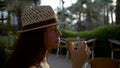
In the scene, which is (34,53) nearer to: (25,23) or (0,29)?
(25,23)

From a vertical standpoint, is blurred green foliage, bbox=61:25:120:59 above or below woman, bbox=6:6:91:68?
below

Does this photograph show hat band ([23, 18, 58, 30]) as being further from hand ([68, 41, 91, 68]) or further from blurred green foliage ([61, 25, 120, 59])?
blurred green foliage ([61, 25, 120, 59])

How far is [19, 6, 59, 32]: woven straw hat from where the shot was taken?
147cm

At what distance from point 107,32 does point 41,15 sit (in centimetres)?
1004

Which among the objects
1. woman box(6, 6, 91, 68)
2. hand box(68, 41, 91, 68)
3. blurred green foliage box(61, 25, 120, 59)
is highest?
woman box(6, 6, 91, 68)

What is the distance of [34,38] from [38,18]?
100 mm

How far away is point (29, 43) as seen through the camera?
1.47m

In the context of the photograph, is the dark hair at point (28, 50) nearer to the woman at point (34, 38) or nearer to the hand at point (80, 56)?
the woman at point (34, 38)

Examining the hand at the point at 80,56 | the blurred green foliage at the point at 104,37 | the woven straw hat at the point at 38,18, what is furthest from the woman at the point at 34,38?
the blurred green foliage at the point at 104,37

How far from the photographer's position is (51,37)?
1.55 meters

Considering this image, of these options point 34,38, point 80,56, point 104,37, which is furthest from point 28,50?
point 104,37

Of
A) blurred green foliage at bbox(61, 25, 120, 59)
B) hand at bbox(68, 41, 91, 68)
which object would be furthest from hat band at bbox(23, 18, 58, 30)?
blurred green foliage at bbox(61, 25, 120, 59)

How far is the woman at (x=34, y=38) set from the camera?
1.45 metres

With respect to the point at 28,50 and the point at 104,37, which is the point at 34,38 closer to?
the point at 28,50
